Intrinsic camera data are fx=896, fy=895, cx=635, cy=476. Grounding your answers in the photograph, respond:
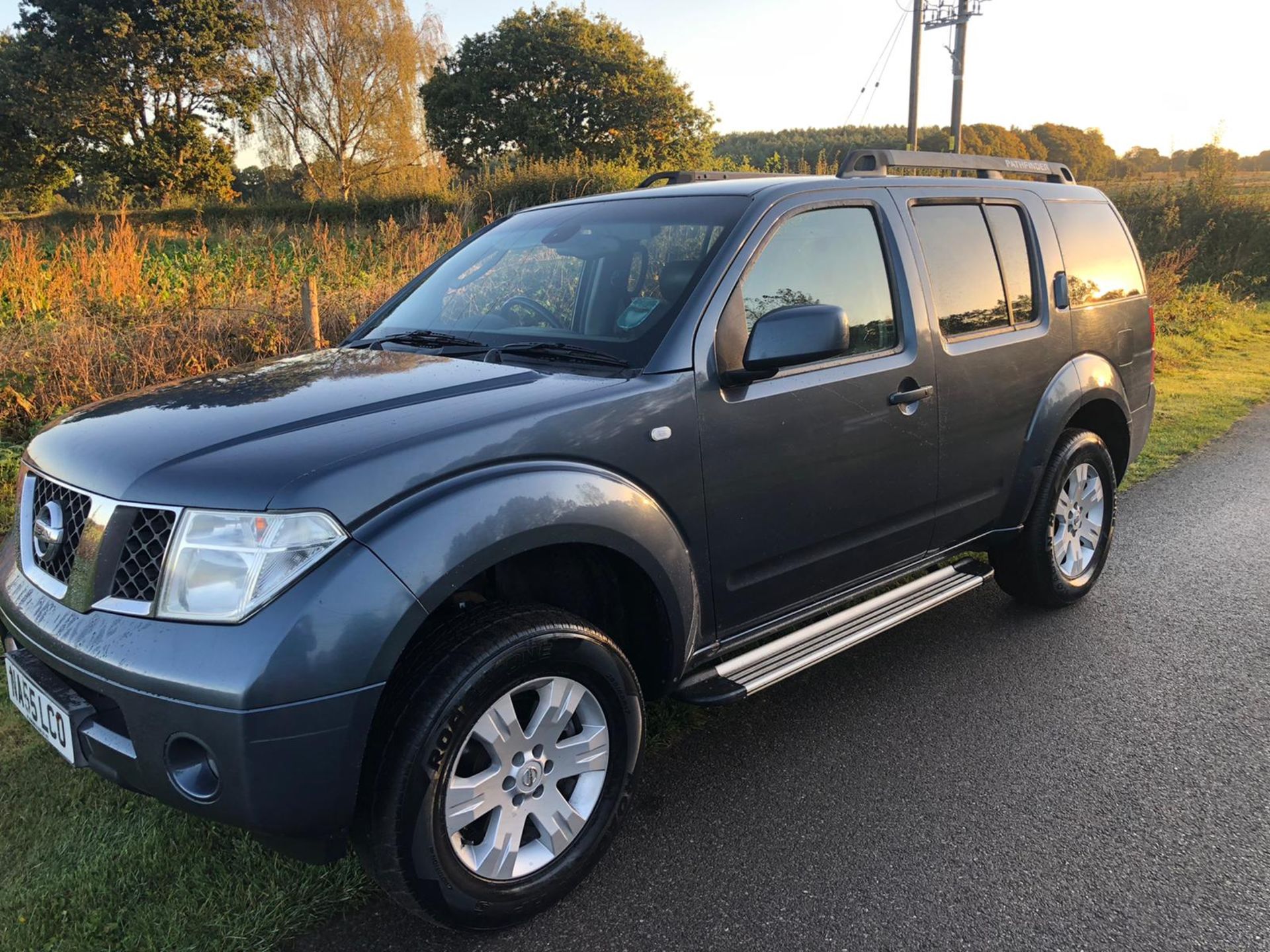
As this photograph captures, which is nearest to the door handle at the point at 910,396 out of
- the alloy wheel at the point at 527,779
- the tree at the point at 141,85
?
the alloy wheel at the point at 527,779

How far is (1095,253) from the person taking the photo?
14.4 ft

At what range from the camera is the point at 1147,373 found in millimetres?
4727

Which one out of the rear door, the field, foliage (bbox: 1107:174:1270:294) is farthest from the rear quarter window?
foliage (bbox: 1107:174:1270:294)

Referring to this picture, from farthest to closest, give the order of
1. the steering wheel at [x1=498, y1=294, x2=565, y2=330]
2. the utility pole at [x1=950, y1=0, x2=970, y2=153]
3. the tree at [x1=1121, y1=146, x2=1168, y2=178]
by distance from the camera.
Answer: the tree at [x1=1121, y1=146, x2=1168, y2=178], the utility pole at [x1=950, y1=0, x2=970, y2=153], the steering wheel at [x1=498, y1=294, x2=565, y2=330]

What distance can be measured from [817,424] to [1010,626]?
1.95 m

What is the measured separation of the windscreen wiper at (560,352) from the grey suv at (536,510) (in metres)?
0.01

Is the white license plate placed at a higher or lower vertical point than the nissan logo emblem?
lower

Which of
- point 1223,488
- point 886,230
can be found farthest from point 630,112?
point 886,230

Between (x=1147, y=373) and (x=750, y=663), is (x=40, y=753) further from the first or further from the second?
(x=1147, y=373)

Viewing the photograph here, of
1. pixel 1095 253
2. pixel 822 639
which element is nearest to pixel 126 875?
pixel 822 639

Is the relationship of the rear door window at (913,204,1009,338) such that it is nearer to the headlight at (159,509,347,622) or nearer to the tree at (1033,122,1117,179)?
the headlight at (159,509,347,622)

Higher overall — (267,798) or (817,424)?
(817,424)

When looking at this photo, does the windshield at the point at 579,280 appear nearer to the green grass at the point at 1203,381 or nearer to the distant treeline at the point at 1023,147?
the green grass at the point at 1203,381

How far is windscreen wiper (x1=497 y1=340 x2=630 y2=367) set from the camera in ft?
9.01
